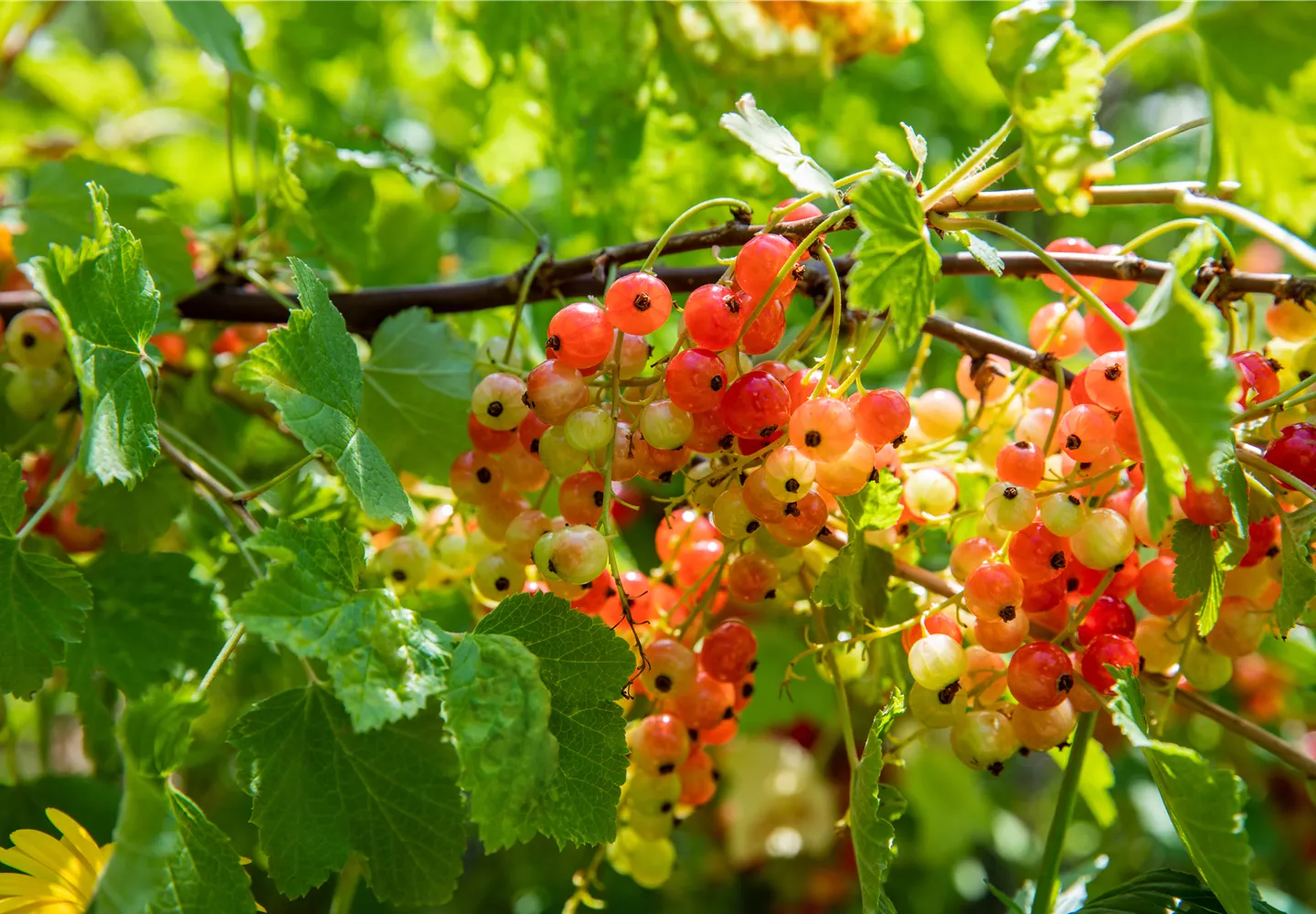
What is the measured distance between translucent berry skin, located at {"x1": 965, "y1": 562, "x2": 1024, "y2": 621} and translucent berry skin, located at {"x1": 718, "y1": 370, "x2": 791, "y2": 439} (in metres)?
0.17

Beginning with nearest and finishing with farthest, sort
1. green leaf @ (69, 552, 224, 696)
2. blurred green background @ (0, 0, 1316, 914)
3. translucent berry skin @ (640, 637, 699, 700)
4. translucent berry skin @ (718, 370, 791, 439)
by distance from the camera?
translucent berry skin @ (718, 370, 791, 439) < translucent berry skin @ (640, 637, 699, 700) < green leaf @ (69, 552, 224, 696) < blurred green background @ (0, 0, 1316, 914)

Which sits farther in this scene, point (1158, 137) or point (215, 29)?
point (215, 29)

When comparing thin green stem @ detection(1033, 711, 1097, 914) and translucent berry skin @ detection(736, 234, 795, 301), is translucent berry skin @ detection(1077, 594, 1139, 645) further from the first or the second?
translucent berry skin @ detection(736, 234, 795, 301)

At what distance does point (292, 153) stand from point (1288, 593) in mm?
813

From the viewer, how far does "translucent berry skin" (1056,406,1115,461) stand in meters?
0.61

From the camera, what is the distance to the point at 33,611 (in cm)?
62

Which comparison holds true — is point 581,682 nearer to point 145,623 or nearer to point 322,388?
point 322,388

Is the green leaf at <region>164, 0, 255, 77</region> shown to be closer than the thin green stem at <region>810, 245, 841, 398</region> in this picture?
No

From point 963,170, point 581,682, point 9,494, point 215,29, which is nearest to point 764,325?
point 963,170

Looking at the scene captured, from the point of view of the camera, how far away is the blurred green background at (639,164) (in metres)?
1.06

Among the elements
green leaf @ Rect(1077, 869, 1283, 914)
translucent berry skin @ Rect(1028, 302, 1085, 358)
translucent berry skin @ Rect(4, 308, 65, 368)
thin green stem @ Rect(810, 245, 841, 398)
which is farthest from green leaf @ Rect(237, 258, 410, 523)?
green leaf @ Rect(1077, 869, 1283, 914)

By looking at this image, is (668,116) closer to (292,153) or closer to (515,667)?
(292,153)

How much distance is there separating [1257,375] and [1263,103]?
207 mm

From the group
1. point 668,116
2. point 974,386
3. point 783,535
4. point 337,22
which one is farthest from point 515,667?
point 337,22
